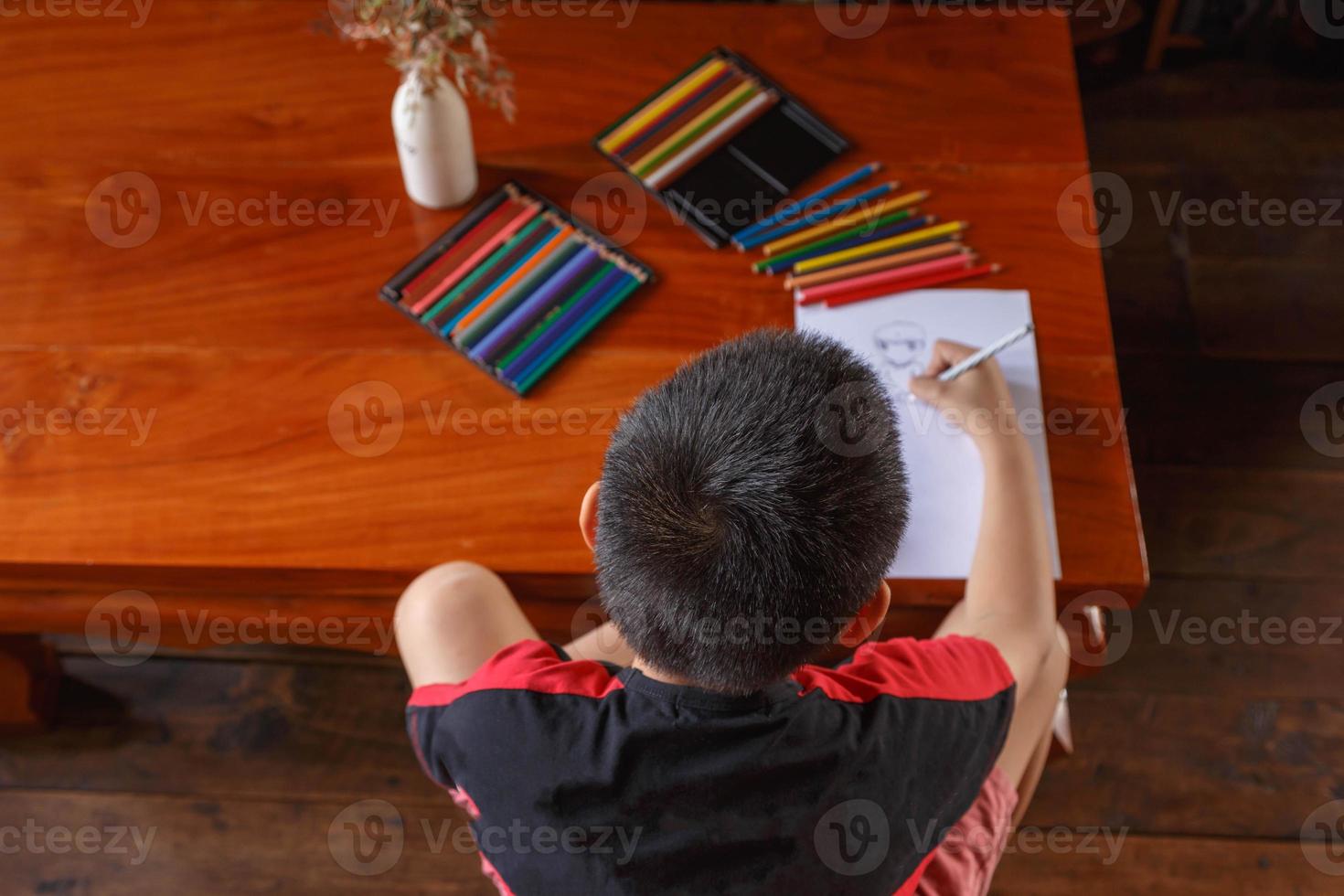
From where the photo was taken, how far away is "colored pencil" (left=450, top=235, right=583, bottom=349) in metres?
1.13

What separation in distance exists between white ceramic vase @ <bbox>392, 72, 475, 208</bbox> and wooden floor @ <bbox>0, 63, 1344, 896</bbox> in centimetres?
76

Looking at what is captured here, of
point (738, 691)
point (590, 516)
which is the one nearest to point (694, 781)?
point (738, 691)

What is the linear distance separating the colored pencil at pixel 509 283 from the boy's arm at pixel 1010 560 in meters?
0.45

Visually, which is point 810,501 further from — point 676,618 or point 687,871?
point 687,871

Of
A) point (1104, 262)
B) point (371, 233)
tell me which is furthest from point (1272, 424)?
point (371, 233)

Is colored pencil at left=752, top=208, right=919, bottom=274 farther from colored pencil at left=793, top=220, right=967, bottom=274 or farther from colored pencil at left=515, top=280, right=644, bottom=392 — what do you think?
colored pencil at left=515, top=280, right=644, bottom=392

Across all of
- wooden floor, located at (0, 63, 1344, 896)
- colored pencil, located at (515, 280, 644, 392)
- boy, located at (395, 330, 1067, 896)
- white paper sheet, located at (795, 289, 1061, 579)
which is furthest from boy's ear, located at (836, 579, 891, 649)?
wooden floor, located at (0, 63, 1344, 896)

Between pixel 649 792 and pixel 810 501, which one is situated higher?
pixel 810 501

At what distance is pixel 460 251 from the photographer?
1176 millimetres

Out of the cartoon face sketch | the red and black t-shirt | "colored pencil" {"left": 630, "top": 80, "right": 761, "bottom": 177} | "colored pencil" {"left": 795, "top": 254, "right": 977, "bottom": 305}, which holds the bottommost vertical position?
the red and black t-shirt

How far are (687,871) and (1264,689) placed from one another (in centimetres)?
123

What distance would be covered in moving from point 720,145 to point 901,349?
31 cm

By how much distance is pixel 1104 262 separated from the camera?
1.96 meters

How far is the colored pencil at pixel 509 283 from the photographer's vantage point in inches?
44.9
